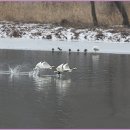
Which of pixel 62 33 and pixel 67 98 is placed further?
pixel 62 33

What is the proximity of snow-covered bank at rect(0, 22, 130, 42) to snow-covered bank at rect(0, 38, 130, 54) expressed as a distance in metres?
1.27

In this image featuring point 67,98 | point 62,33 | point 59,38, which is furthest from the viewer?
point 62,33

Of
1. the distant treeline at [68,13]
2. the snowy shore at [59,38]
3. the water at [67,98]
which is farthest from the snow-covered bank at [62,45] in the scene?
the water at [67,98]

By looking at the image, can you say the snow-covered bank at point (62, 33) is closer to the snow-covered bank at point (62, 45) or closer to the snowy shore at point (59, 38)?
the snowy shore at point (59, 38)

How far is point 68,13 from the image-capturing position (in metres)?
39.5

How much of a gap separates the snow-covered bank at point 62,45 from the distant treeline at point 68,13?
5.67m

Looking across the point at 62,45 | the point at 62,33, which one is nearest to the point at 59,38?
the point at 62,33

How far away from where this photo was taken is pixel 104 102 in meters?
12.5

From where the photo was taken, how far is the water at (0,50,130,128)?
10375 mm

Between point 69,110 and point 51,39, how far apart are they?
902 inches

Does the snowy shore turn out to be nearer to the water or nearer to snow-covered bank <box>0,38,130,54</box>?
snow-covered bank <box>0,38,130,54</box>

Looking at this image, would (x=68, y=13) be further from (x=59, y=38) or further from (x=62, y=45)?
(x=62, y=45)

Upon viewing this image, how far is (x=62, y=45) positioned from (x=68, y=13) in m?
9.14

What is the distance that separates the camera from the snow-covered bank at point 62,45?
28.4 meters
